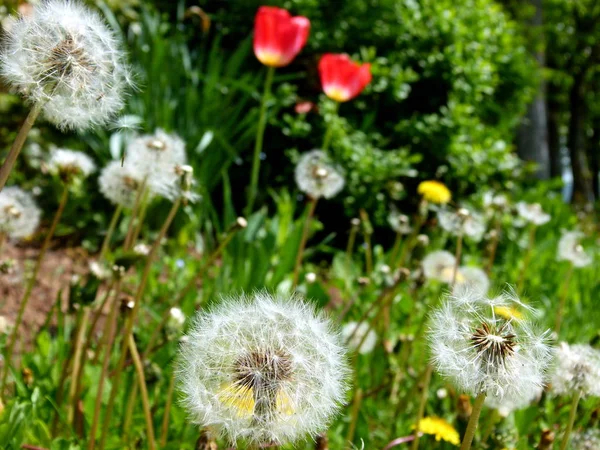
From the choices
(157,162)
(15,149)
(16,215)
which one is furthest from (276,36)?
(15,149)

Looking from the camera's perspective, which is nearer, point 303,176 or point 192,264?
point 303,176

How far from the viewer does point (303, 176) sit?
244 centimetres

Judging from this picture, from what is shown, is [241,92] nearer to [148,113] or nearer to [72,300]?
[148,113]

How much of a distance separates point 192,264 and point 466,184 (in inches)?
90.6

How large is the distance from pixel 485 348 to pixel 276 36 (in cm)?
217

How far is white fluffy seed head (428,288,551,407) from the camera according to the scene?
3.05 ft

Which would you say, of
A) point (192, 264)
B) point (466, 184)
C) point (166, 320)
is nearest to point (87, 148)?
point (192, 264)

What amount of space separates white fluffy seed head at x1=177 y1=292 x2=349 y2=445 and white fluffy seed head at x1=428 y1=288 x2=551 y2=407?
0.16m

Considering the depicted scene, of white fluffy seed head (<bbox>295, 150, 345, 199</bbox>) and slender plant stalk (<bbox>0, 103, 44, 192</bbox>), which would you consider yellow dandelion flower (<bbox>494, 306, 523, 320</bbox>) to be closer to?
slender plant stalk (<bbox>0, 103, 44, 192</bbox>)

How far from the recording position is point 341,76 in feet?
9.74

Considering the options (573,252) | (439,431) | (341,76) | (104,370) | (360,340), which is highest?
(341,76)

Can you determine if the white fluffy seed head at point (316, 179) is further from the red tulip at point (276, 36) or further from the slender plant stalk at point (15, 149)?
the slender plant stalk at point (15, 149)

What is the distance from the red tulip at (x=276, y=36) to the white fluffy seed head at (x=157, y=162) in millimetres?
1148

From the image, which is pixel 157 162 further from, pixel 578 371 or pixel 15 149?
pixel 578 371
